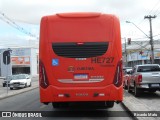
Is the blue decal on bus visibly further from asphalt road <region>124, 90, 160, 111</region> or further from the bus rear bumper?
asphalt road <region>124, 90, 160, 111</region>

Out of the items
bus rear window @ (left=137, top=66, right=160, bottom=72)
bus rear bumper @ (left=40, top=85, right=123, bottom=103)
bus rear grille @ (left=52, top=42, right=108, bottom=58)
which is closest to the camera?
bus rear bumper @ (left=40, top=85, right=123, bottom=103)

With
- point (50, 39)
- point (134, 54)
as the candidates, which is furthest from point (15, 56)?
point (50, 39)

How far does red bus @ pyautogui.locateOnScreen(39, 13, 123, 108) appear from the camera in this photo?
12023 millimetres

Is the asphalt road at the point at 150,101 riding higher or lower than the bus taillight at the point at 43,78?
lower

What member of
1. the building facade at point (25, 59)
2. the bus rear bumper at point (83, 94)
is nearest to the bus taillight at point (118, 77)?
the bus rear bumper at point (83, 94)

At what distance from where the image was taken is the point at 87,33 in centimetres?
1213

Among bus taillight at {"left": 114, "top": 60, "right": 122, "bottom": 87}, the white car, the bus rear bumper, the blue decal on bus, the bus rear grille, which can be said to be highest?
the bus rear grille

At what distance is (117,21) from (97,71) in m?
1.75

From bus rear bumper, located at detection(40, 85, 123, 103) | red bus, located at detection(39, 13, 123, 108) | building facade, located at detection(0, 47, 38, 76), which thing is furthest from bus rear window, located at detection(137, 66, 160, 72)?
building facade, located at detection(0, 47, 38, 76)

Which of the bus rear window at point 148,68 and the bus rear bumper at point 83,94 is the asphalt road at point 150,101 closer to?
the bus rear window at point 148,68

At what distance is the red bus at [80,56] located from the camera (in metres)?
12.0

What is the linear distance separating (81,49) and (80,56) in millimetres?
228

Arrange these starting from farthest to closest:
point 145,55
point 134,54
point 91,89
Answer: point 134,54 → point 145,55 → point 91,89

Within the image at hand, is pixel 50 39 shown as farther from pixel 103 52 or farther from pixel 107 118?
pixel 107 118
